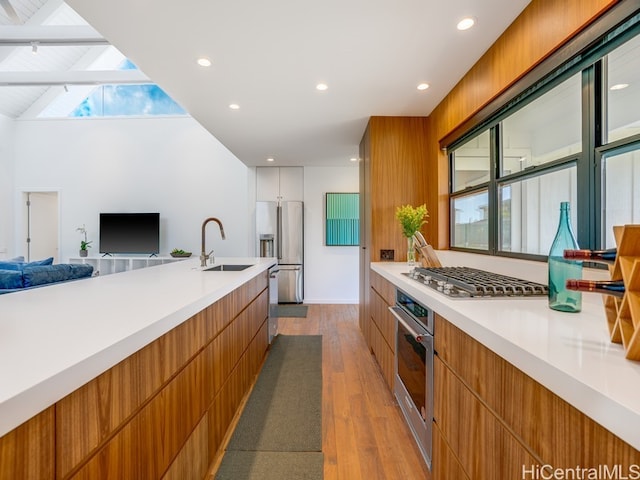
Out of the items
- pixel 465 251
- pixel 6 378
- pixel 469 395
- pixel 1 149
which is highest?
pixel 1 149

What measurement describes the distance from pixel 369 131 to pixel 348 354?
7.74 feet

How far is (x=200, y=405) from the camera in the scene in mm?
1329

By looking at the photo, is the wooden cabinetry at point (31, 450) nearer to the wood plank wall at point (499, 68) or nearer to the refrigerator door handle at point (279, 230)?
the wood plank wall at point (499, 68)

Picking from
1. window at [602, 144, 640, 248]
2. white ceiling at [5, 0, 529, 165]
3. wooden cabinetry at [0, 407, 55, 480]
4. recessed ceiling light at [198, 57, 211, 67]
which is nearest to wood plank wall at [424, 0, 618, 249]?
white ceiling at [5, 0, 529, 165]

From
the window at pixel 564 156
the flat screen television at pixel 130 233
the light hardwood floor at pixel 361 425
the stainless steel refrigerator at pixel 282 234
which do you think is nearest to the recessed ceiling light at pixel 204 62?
the window at pixel 564 156

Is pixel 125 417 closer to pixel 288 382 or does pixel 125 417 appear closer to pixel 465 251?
pixel 288 382

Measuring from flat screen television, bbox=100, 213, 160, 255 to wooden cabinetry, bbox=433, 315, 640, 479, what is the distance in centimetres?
581

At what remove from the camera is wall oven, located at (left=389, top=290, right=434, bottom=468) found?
4.45 feet

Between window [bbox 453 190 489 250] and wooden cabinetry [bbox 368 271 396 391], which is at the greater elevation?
window [bbox 453 190 489 250]

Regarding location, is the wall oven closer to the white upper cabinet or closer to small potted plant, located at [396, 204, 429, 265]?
small potted plant, located at [396, 204, 429, 265]

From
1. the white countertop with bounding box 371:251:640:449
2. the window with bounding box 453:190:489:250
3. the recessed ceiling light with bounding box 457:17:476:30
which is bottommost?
the white countertop with bounding box 371:251:640:449

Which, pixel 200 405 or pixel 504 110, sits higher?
pixel 504 110

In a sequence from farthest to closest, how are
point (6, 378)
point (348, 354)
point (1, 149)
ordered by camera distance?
1. point (1, 149)
2. point (348, 354)
3. point (6, 378)

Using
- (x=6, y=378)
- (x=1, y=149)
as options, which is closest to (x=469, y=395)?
(x=6, y=378)
